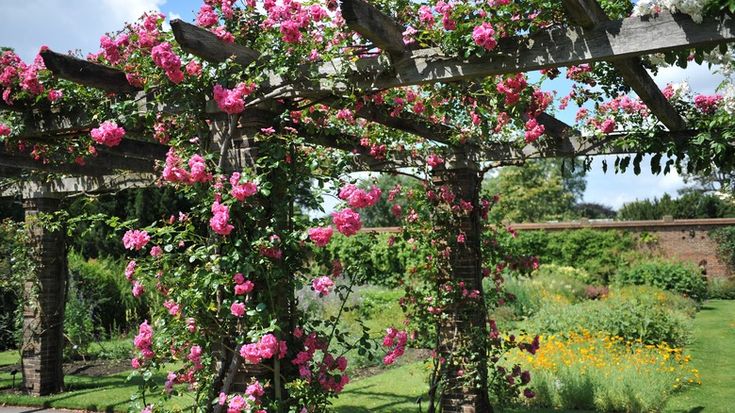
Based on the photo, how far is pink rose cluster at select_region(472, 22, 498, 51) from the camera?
327 cm

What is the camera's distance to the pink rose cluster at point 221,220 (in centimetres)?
325

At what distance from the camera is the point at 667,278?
15.4 metres

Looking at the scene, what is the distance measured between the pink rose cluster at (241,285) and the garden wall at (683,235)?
52.1ft

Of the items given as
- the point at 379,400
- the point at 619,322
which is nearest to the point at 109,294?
Result: the point at 379,400

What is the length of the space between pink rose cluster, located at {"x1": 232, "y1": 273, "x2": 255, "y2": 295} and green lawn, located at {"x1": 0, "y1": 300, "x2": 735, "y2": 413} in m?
2.94

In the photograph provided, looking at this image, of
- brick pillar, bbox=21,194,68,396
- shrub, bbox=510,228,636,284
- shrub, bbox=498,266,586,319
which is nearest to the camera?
brick pillar, bbox=21,194,68,396

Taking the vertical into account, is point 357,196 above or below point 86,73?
below

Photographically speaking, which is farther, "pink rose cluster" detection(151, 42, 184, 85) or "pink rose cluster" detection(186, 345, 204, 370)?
"pink rose cluster" detection(186, 345, 204, 370)

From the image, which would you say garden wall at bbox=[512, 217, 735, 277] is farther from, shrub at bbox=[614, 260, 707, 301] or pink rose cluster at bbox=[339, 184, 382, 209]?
pink rose cluster at bbox=[339, 184, 382, 209]

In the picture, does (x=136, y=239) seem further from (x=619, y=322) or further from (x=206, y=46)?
(x=619, y=322)

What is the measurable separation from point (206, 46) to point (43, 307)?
232 inches

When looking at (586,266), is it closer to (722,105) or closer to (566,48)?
(722,105)

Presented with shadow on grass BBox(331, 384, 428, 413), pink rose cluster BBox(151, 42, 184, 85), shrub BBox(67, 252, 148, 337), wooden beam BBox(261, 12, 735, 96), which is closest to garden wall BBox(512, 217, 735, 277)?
shrub BBox(67, 252, 148, 337)

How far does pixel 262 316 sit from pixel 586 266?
1512 centimetres
